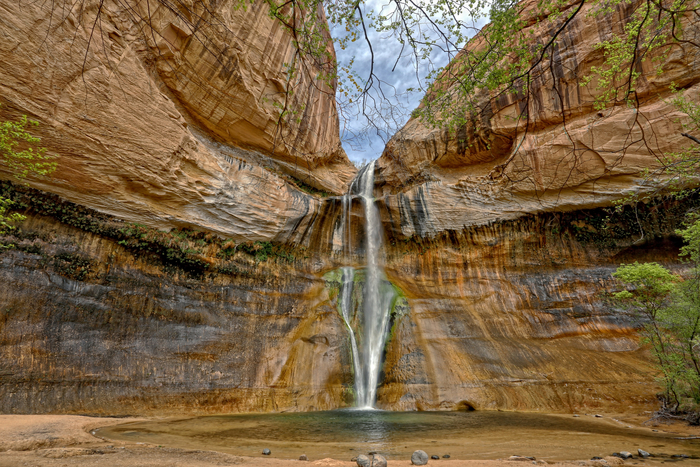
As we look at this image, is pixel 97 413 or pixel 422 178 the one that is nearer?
pixel 97 413

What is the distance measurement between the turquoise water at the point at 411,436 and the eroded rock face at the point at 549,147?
20.1 feet

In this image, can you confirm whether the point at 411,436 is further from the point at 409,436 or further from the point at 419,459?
the point at 419,459

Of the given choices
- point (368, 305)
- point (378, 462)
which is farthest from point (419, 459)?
point (368, 305)

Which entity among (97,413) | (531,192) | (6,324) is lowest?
(97,413)

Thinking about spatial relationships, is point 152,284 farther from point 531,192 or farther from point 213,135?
point 531,192

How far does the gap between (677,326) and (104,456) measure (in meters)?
10.7

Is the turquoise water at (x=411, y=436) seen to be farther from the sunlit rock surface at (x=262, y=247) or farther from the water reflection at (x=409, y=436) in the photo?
the sunlit rock surface at (x=262, y=247)

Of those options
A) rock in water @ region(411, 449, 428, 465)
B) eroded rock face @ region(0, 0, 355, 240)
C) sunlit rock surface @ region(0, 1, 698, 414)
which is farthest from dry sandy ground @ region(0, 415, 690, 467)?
eroded rock face @ region(0, 0, 355, 240)

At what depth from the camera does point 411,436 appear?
6.39m

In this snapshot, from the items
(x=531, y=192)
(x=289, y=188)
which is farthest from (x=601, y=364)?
(x=289, y=188)

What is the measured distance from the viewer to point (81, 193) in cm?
915

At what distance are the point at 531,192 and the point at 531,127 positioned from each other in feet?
7.83

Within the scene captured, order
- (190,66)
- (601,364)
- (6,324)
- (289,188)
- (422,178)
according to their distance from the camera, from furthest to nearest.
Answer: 1. (422,178)
2. (289,188)
3. (190,66)
4. (601,364)
5. (6,324)

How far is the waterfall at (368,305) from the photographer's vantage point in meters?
12.2
